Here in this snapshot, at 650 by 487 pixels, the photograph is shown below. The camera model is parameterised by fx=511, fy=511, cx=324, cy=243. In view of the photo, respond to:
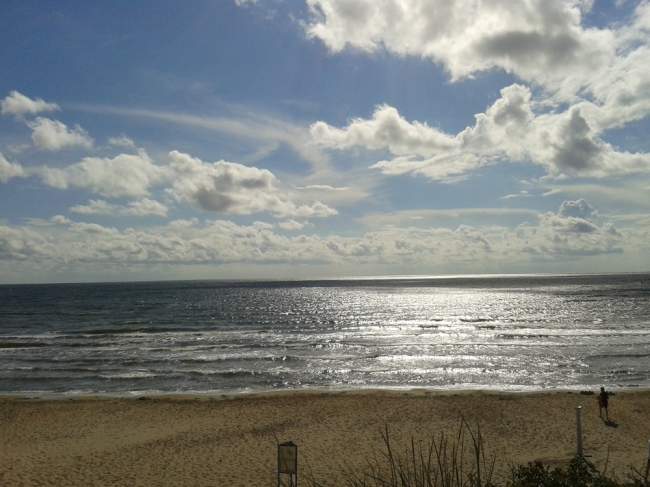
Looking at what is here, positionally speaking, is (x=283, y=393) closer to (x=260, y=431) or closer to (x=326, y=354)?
(x=260, y=431)

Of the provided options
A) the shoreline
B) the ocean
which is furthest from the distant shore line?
the ocean

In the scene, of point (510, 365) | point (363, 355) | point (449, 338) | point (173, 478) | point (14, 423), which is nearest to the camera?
point (173, 478)

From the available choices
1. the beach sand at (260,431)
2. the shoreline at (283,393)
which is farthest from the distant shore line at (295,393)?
the beach sand at (260,431)

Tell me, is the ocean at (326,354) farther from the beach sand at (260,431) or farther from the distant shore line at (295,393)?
the beach sand at (260,431)

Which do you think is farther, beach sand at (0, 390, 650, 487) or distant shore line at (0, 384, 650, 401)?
distant shore line at (0, 384, 650, 401)

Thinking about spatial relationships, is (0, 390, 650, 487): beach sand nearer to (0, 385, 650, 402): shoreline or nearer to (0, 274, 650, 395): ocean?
(0, 385, 650, 402): shoreline

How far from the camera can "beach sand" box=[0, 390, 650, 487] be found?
16672 mm

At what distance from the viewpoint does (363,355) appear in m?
39.8

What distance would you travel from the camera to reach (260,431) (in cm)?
2075

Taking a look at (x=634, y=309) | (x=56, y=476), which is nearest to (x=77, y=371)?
(x=56, y=476)

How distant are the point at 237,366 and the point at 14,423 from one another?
14886 millimetres

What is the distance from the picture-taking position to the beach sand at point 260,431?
16.7 metres

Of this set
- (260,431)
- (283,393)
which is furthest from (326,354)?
(260,431)

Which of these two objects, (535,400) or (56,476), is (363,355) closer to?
(535,400)
